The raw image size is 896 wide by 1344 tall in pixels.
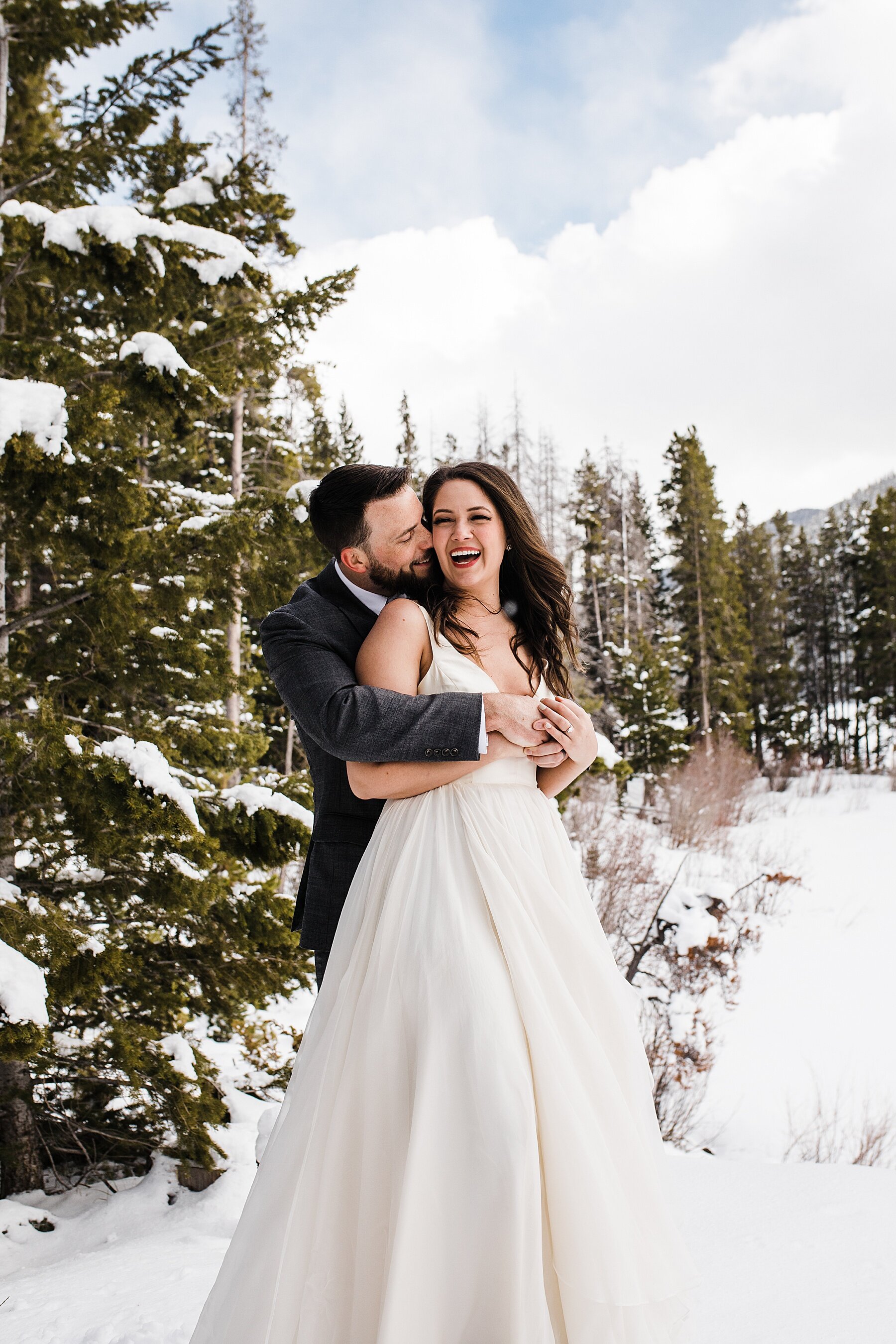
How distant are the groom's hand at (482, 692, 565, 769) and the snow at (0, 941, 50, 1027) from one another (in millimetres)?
2234

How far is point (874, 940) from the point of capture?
13.4m

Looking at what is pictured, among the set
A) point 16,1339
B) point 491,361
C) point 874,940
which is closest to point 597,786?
point 874,940

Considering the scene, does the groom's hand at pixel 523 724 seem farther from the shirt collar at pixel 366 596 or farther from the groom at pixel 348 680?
the shirt collar at pixel 366 596

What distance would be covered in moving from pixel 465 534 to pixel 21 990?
243cm

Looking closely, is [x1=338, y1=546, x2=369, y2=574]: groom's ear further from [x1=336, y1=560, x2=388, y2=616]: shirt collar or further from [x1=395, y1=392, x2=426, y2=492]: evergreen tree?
[x1=395, y1=392, x2=426, y2=492]: evergreen tree

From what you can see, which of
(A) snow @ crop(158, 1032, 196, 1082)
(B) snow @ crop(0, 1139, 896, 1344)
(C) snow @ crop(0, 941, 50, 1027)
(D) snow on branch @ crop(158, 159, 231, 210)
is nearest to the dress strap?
(B) snow @ crop(0, 1139, 896, 1344)

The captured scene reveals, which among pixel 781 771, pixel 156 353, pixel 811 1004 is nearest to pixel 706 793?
pixel 811 1004

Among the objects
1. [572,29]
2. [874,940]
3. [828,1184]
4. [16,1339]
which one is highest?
[572,29]

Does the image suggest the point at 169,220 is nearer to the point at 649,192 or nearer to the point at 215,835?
the point at 215,835

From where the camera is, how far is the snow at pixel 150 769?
3701mm

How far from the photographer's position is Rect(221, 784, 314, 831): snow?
4.59 m

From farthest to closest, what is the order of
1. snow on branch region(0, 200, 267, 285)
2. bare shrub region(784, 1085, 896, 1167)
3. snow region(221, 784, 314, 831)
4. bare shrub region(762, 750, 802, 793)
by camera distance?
bare shrub region(762, 750, 802, 793), bare shrub region(784, 1085, 896, 1167), snow region(221, 784, 314, 831), snow on branch region(0, 200, 267, 285)

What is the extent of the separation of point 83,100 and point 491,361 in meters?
30.2

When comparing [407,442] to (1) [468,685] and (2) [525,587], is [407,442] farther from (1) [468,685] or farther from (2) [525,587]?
(1) [468,685]
